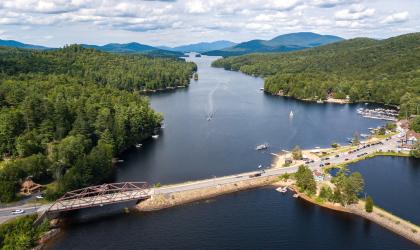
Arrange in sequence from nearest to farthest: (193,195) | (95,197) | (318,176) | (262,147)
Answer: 1. (95,197)
2. (193,195)
3. (318,176)
4. (262,147)

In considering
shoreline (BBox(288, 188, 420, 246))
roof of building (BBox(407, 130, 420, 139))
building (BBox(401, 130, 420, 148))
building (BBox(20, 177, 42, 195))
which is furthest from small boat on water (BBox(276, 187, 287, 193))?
roof of building (BBox(407, 130, 420, 139))

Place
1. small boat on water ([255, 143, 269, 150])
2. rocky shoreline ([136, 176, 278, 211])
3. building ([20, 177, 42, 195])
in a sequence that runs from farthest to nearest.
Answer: small boat on water ([255, 143, 269, 150])
building ([20, 177, 42, 195])
rocky shoreline ([136, 176, 278, 211])

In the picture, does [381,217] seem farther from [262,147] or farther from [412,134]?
[412,134]

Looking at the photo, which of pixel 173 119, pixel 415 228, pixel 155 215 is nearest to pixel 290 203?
pixel 415 228

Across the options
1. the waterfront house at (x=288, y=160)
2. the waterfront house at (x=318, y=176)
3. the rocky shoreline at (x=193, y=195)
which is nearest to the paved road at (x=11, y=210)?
the rocky shoreline at (x=193, y=195)

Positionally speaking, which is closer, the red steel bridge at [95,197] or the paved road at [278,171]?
the red steel bridge at [95,197]

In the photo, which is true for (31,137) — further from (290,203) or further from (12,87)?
(290,203)

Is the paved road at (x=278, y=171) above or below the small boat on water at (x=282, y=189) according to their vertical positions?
above

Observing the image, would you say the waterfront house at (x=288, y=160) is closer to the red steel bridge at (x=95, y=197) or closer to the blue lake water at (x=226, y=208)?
the blue lake water at (x=226, y=208)

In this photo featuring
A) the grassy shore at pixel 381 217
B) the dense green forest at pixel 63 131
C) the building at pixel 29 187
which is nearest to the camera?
the grassy shore at pixel 381 217

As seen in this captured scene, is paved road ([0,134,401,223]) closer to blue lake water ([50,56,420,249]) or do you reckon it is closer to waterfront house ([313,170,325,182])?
waterfront house ([313,170,325,182])

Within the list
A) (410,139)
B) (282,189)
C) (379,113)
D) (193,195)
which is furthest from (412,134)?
(193,195)

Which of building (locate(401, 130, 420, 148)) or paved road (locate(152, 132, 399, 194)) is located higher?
building (locate(401, 130, 420, 148))
